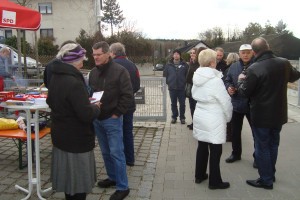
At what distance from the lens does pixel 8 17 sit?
17.2ft

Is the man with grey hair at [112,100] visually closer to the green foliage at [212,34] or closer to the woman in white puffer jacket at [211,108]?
the woman in white puffer jacket at [211,108]

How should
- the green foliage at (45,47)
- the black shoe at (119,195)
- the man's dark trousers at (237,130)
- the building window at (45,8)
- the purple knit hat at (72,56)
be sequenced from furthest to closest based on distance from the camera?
1. the building window at (45,8)
2. the green foliage at (45,47)
3. the man's dark trousers at (237,130)
4. the black shoe at (119,195)
5. the purple knit hat at (72,56)

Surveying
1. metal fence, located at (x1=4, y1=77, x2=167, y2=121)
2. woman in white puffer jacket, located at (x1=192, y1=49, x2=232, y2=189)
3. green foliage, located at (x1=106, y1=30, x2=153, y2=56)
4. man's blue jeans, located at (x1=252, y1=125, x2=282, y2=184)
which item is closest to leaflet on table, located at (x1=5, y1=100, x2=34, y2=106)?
woman in white puffer jacket, located at (x1=192, y1=49, x2=232, y2=189)

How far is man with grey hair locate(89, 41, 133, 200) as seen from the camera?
133 inches

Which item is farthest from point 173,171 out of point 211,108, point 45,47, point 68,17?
point 68,17

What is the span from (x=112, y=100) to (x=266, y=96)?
1.89 metres

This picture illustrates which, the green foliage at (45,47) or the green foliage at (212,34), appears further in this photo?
the green foliage at (212,34)

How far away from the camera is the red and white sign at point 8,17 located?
5193 millimetres

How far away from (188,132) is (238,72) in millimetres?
2387

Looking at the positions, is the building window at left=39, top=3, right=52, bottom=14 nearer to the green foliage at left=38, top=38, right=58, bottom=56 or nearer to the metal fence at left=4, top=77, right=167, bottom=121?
the green foliage at left=38, top=38, right=58, bottom=56

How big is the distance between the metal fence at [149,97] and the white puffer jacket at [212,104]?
342cm

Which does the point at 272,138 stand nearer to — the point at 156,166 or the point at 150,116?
the point at 156,166

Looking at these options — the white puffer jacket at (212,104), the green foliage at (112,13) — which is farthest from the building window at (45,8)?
the white puffer jacket at (212,104)

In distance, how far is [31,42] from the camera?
32625 mm
